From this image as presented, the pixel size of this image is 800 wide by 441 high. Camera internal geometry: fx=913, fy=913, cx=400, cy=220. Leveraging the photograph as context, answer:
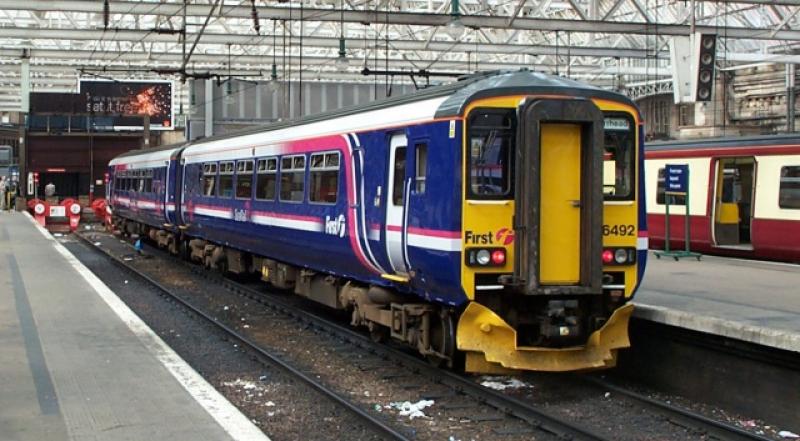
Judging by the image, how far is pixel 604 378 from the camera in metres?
9.88

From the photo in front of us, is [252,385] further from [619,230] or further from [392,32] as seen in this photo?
[392,32]

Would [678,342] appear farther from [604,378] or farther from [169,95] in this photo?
[169,95]

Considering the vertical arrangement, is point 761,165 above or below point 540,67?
below

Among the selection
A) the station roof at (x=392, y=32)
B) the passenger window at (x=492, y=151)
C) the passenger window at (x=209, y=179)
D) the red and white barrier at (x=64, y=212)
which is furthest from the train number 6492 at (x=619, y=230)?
the red and white barrier at (x=64, y=212)

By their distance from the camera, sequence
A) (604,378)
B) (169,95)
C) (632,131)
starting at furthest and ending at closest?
(169,95)
(604,378)
(632,131)

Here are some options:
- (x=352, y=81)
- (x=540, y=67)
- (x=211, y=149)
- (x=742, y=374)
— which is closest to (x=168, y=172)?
(x=211, y=149)

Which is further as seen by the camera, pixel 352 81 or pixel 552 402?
pixel 352 81

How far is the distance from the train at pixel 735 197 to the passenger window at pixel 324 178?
25.3 feet

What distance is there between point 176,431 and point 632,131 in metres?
5.18

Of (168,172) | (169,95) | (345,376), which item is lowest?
(345,376)

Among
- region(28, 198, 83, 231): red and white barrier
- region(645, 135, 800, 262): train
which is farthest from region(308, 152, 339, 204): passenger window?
region(28, 198, 83, 231): red and white barrier

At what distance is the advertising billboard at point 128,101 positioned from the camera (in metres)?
47.1

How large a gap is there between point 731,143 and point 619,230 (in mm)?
9173

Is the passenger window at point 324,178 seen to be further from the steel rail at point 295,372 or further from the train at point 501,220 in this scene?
the steel rail at point 295,372
